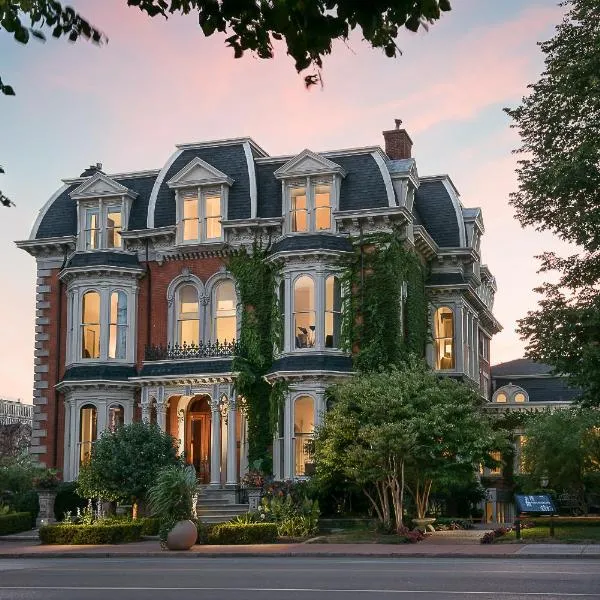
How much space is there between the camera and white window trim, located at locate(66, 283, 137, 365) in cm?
4247

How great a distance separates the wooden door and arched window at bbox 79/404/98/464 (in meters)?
3.51

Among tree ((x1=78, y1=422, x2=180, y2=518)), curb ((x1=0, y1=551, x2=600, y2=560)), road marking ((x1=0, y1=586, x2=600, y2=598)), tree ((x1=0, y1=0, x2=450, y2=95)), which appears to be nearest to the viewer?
tree ((x1=0, y1=0, x2=450, y2=95))

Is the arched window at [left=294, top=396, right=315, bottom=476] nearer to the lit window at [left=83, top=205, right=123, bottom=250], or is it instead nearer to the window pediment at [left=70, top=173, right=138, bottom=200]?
the lit window at [left=83, top=205, right=123, bottom=250]

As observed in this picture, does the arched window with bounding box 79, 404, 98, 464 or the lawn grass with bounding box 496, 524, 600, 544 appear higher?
the arched window with bounding box 79, 404, 98, 464

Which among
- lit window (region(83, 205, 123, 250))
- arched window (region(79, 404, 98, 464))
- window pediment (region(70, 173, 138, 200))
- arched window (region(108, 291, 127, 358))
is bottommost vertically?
arched window (region(79, 404, 98, 464))

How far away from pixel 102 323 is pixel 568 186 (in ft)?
65.5

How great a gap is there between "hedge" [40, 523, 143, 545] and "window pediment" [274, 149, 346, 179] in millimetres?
13944

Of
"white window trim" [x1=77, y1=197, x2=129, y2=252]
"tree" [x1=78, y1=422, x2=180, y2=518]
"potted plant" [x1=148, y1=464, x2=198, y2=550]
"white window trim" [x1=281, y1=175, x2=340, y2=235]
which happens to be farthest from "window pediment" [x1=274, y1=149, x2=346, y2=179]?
"potted plant" [x1=148, y1=464, x2=198, y2=550]

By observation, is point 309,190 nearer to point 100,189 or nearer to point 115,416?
point 100,189

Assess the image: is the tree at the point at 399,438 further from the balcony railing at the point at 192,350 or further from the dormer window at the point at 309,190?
the dormer window at the point at 309,190

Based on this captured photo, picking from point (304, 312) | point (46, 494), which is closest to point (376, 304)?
point (304, 312)

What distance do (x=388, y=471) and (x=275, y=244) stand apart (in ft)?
36.7

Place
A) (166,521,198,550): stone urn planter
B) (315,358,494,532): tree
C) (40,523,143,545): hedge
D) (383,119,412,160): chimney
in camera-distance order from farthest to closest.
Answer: (383,119,412,160): chimney < (40,523,143,545): hedge < (315,358,494,532): tree < (166,521,198,550): stone urn planter

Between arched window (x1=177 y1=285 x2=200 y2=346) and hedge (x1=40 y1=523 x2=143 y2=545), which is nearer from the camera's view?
hedge (x1=40 y1=523 x2=143 y2=545)
